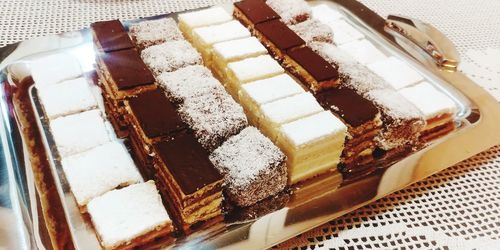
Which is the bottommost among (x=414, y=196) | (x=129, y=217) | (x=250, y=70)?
(x=414, y=196)

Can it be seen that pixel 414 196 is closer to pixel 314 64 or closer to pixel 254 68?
pixel 314 64

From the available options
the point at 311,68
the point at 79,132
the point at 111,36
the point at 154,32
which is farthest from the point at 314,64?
the point at 79,132

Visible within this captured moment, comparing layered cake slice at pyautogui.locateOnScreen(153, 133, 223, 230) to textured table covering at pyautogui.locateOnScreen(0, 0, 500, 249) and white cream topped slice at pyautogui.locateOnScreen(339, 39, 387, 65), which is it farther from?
white cream topped slice at pyautogui.locateOnScreen(339, 39, 387, 65)

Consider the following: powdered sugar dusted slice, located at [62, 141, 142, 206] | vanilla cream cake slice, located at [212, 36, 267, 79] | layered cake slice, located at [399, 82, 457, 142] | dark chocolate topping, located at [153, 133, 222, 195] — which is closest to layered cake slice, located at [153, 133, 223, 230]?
dark chocolate topping, located at [153, 133, 222, 195]

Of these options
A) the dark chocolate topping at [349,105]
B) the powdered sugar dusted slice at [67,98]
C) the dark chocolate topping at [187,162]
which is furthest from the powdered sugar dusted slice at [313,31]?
the powdered sugar dusted slice at [67,98]

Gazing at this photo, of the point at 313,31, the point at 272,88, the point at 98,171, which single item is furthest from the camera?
the point at 313,31

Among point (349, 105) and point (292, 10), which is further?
point (292, 10)
